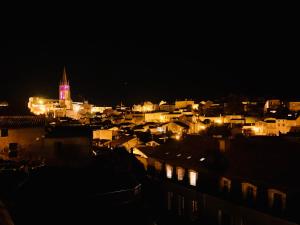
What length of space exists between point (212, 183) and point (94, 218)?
9278 mm

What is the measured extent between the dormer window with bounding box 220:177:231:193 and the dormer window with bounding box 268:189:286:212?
313 centimetres

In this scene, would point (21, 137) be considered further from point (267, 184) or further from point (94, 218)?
point (267, 184)

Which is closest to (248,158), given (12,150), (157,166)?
(157,166)

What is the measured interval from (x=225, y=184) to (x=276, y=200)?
3882 mm

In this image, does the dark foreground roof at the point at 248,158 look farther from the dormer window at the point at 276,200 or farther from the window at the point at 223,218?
the window at the point at 223,218

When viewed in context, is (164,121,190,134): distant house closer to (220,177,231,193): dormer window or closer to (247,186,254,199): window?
(220,177,231,193): dormer window

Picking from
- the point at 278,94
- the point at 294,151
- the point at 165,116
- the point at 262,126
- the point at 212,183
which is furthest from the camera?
the point at 278,94

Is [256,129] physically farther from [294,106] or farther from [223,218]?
[223,218]

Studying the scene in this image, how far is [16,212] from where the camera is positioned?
Result: 44.0 feet

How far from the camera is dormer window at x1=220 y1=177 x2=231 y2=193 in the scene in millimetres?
19620

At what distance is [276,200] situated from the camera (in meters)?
16.3

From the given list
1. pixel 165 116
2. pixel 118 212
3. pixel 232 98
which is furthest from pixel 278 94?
pixel 118 212

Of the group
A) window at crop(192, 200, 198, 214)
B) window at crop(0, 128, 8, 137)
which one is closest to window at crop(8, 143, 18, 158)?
window at crop(0, 128, 8, 137)

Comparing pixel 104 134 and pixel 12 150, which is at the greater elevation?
pixel 12 150
